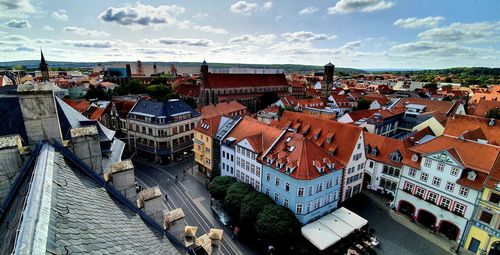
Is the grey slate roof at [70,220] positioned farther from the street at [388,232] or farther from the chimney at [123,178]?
the street at [388,232]

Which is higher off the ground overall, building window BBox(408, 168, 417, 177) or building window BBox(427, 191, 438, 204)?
building window BBox(408, 168, 417, 177)

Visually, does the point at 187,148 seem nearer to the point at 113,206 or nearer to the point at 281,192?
the point at 281,192

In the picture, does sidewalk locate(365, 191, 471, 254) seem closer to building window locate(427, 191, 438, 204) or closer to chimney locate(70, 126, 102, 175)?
building window locate(427, 191, 438, 204)

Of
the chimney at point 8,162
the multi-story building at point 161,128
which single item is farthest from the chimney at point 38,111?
the multi-story building at point 161,128

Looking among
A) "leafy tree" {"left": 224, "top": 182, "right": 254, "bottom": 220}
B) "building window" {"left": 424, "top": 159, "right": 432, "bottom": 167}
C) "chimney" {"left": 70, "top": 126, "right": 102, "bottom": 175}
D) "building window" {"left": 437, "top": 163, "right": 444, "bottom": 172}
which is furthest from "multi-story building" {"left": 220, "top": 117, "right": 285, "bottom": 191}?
"chimney" {"left": 70, "top": 126, "right": 102, "bottom": 175}

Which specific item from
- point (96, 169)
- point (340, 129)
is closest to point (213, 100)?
point (340, 129)

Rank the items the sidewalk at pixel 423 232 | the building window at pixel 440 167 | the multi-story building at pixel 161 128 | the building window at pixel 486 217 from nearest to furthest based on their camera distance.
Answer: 1. the building window at pixel 486 217
2. the sidewalk at pixel 423 232
3. the building window at pixel 440 167
4. the multi-story building at pixel 161 128
